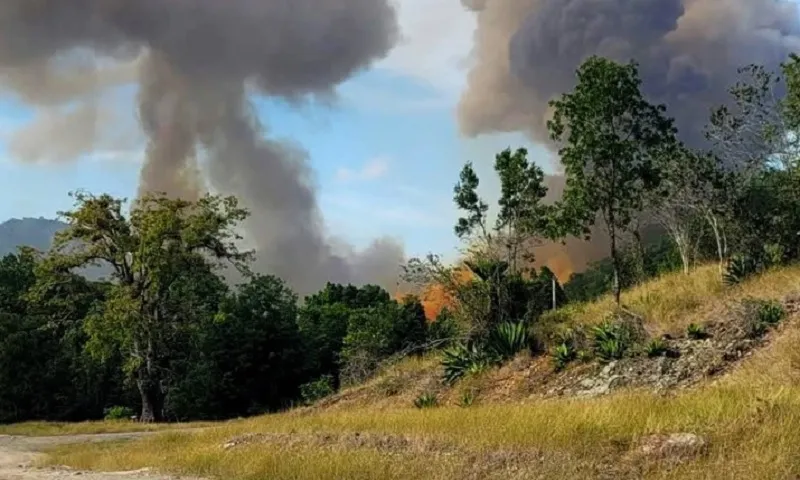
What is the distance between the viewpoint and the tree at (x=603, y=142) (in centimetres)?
2703

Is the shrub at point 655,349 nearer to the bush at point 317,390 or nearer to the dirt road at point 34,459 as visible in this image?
the dirt road at point 34,459

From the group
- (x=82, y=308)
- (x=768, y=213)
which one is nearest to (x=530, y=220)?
(x=768, y=213)

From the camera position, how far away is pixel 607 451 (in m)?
10.9

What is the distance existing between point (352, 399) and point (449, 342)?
3683 millimetres

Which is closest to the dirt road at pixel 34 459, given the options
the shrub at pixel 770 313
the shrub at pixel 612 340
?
A: the shrub at pixel 612 340

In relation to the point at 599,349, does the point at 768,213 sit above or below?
above

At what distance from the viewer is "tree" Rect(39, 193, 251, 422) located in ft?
123

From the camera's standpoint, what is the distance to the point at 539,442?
11625mm

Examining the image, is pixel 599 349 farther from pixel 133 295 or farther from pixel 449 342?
pixel 133 295

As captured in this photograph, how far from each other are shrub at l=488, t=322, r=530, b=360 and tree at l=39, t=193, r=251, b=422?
19.8 m

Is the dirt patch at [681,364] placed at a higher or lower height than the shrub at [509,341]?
lower

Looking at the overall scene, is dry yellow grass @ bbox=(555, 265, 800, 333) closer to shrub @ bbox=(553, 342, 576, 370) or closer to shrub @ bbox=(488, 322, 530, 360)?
shrub @ bbox=(488, 322, 530, 360)

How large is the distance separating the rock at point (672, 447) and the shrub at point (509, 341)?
11.7 m

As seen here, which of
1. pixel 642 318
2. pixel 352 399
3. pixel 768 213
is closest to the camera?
pixel 642 318
